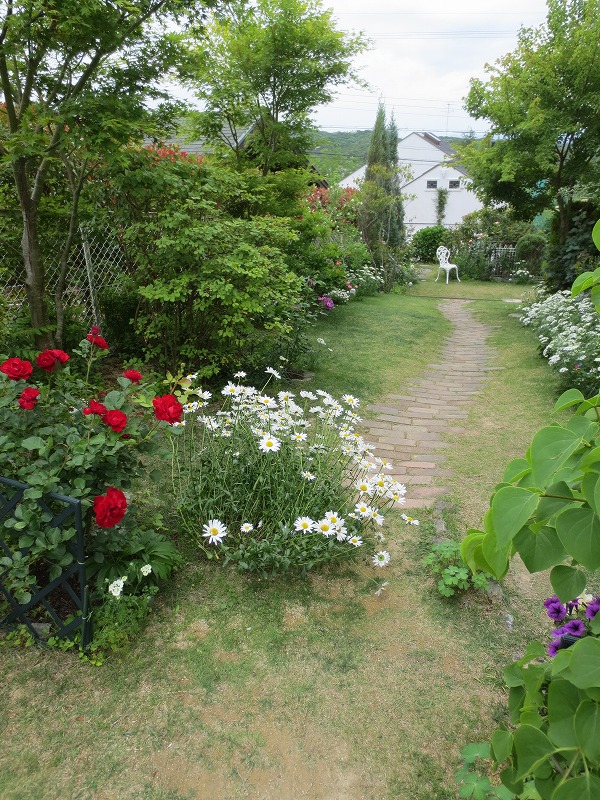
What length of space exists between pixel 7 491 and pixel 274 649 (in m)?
1.19

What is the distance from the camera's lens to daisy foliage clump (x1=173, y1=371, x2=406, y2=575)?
2328mm

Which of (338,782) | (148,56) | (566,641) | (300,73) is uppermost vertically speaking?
(300,73)

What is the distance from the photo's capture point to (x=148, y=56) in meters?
3.72

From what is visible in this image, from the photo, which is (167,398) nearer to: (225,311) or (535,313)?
(225,311)

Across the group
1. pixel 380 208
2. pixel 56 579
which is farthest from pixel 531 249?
pixel 56 579

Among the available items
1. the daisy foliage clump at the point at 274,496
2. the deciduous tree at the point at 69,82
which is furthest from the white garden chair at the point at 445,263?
the daisy foliage clump at the point at 274,496

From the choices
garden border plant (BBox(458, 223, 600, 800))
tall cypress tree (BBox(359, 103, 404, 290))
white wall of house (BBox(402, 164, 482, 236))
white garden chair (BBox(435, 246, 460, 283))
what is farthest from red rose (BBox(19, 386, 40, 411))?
white wall of house (BBox(402, 164, 482, 236))

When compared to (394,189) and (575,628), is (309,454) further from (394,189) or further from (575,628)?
(394,189)

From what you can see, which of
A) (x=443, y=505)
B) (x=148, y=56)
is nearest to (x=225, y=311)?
(x=148, y=56)

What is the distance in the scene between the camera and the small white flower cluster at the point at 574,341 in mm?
4684

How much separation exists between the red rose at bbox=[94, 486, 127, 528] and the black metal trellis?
0.06 m

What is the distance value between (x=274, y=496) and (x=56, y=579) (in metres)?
1.06

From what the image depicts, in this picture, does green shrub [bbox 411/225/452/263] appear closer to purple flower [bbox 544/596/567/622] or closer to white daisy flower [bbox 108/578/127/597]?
purple flower [bbox 544/596/567/622]

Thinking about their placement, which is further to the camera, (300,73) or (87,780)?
(300,73)
